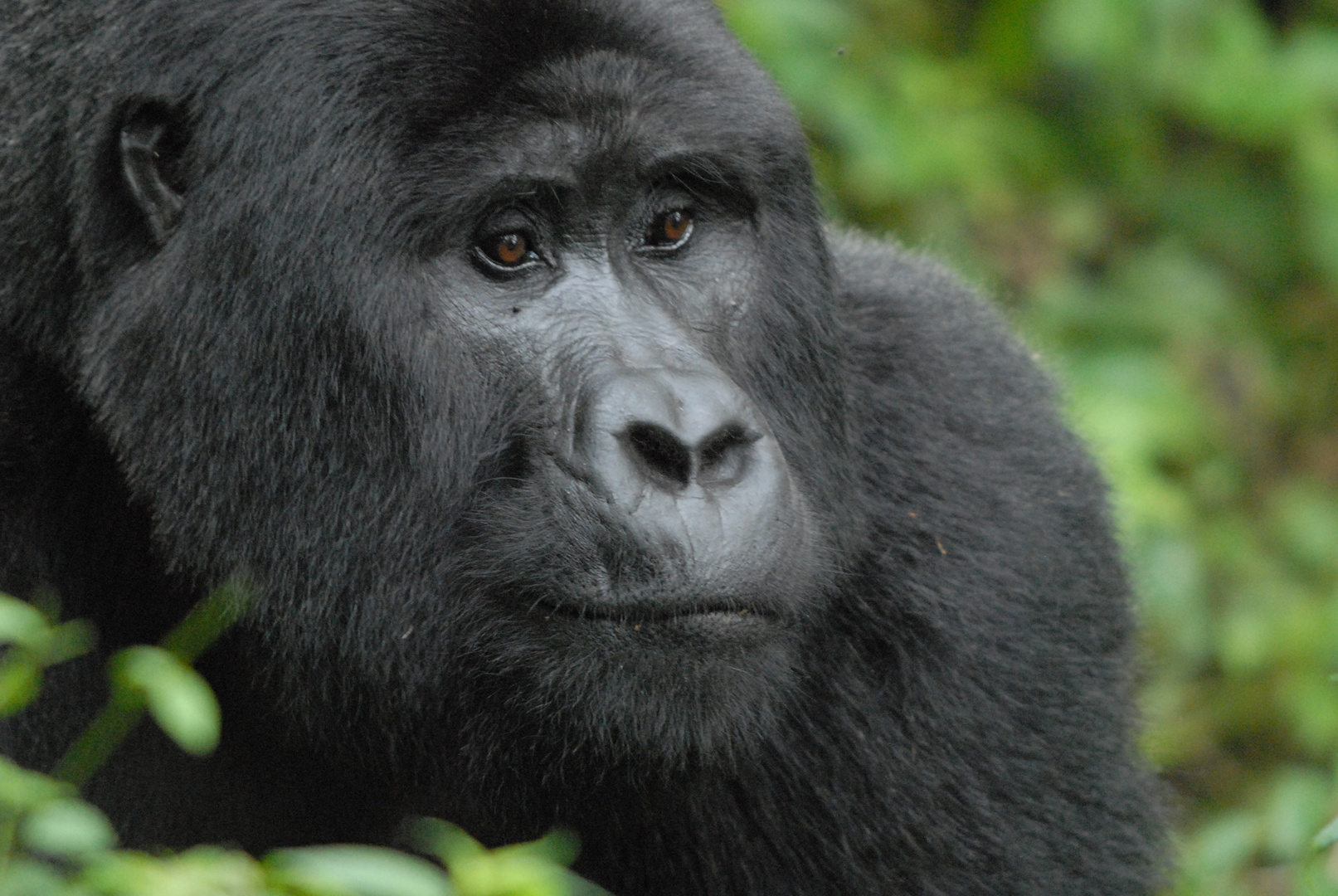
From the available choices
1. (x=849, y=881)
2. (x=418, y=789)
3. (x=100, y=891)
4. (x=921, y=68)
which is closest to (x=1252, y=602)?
(x=921, y=68)

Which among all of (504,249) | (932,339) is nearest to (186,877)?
(504,249)

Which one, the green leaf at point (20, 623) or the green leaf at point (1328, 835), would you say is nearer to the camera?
the green leaf at point (20, 623)

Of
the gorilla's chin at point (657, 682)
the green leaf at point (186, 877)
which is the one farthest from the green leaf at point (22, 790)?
the gorilla's chin at point (657, 682)

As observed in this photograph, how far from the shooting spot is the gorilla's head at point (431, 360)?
9.66 ft

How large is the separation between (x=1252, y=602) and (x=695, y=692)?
3.94m

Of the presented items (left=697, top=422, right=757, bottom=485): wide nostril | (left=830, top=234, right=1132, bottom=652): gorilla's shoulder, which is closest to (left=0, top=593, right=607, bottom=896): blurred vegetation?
(left=697, top=422, right=757, bottom=485): wide nostril

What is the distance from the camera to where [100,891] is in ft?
7.25

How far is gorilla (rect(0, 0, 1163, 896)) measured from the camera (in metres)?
2.93

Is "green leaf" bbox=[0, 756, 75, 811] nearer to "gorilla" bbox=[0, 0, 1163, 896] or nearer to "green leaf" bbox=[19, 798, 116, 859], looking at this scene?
"green leaf" bbox=[19, 798, 116, 859]

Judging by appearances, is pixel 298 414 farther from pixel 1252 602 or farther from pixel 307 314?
pixel 1252 602

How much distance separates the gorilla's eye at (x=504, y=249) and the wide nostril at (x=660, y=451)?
0.43m

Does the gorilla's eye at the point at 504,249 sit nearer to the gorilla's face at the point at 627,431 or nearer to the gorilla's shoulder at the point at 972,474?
the gorilla's face at the point at 627,431

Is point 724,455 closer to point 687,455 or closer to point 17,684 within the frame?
point 687,455

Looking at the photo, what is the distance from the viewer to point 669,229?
325cm
